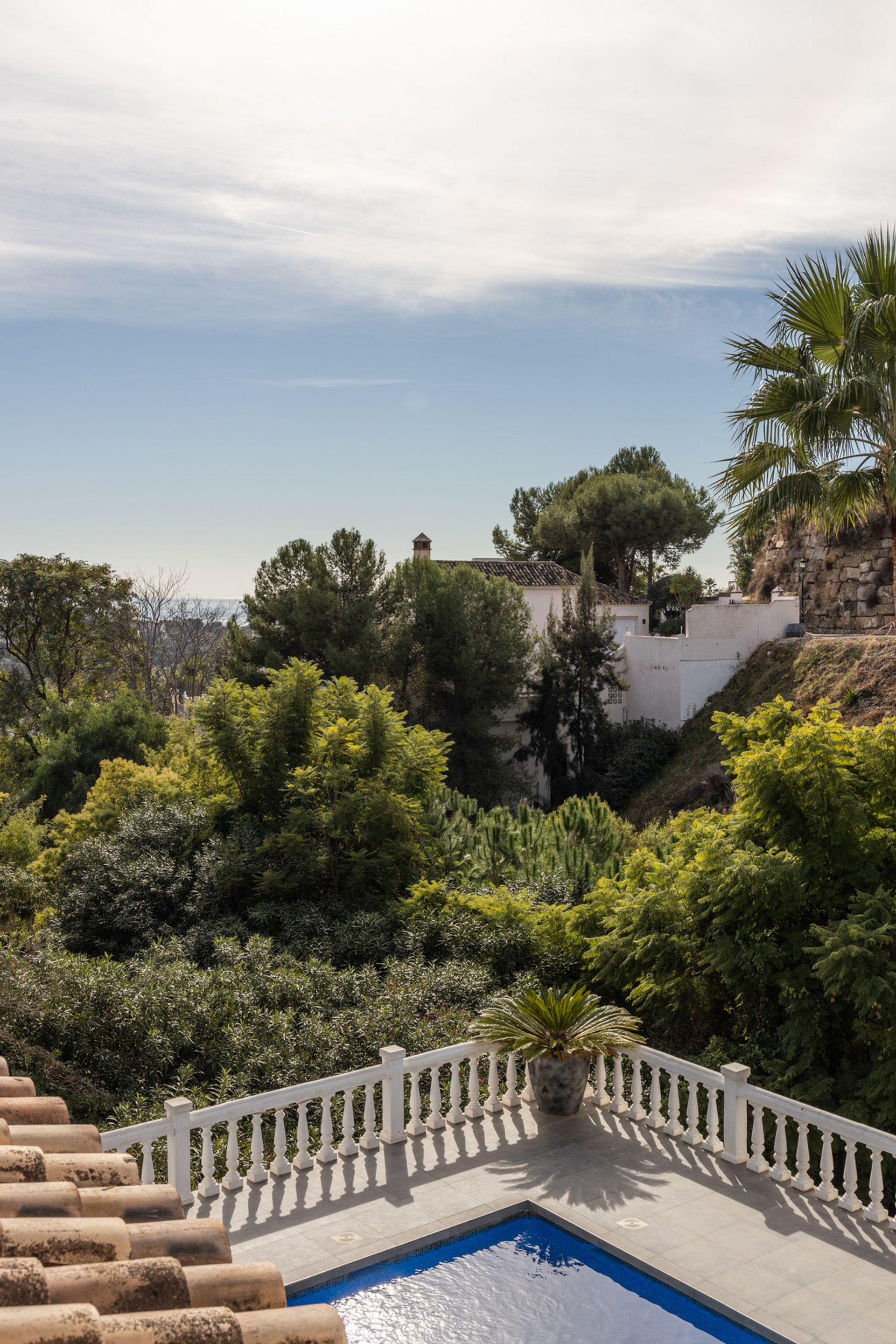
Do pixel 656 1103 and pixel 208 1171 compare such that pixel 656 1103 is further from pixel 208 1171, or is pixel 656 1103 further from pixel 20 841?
pixel 20 841

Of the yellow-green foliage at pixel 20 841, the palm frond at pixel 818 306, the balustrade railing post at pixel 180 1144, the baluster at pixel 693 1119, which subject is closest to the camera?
the balustrade railing post at pixel 180 1144

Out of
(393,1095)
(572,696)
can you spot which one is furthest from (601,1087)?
(572,696)

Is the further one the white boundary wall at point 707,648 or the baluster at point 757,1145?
the white boundary wall at point 707,648

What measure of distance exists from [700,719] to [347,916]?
16011 millimetres

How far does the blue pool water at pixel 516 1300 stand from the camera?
5273 millimetres

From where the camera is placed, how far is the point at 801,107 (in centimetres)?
879

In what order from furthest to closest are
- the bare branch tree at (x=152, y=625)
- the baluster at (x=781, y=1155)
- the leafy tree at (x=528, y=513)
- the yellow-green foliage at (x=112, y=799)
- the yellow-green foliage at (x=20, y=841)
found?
the leafy tree at (x=528, y=513), the bare branch tree at (x=152, y=625), the yellow-green foliage at (x=20, y=841), the yellow-green foliage at (x=112, y=799), the baluster at (x=781, y=1155)

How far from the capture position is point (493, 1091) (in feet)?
26.2

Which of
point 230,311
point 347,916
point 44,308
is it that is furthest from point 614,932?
point 44,308

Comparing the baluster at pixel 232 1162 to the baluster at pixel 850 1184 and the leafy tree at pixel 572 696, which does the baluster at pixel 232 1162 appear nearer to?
the baluster at pixel 850 1184

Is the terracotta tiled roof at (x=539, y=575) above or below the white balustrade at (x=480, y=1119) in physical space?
above

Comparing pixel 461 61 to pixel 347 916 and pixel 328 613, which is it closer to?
pixel 347 916

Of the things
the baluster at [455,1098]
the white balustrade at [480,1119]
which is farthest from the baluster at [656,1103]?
the baluster at [455,1098]

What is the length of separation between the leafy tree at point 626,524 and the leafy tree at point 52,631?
18.6 metres
